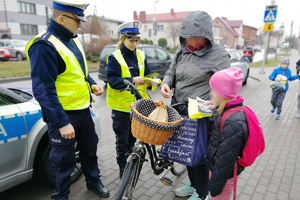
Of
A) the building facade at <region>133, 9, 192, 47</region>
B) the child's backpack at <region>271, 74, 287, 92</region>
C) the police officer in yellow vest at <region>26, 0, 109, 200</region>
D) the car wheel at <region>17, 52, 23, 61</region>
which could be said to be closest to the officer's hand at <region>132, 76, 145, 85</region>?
the police officer in yellow vest at <region>26, 0, 109, 200</region>

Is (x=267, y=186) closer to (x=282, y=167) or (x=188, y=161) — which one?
(x=282, y=167)

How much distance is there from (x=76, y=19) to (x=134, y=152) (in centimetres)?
134

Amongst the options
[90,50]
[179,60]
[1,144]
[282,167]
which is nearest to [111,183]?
[1,144]

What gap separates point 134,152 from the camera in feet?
6.81

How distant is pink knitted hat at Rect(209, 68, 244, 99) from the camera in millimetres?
1707

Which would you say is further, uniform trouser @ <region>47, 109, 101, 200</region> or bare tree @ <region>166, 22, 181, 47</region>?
bare tree @ <region>166, 22, 181, 47</region>

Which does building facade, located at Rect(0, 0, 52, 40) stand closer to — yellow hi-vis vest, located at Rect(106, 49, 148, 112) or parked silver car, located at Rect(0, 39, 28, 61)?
parked silver car, located at Rect(0, 39, 28, 61)

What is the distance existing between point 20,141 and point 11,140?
0.10m

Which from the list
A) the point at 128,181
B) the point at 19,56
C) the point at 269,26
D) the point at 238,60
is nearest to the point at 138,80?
the point at 128,181

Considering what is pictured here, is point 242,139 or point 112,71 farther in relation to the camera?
point 112,71

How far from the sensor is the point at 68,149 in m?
2.26

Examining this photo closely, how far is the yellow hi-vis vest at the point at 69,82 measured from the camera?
2.04m

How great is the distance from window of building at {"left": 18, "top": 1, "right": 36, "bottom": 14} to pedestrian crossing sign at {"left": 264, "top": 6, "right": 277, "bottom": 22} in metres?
31.8

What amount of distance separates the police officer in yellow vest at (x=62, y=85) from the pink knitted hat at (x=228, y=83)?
129 centimetres
